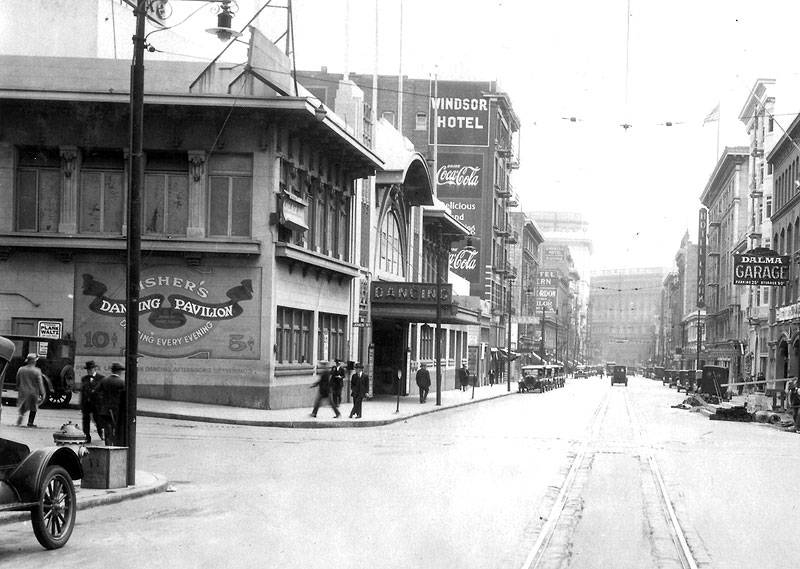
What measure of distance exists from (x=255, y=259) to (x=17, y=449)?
21.6 m

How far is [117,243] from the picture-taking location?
30250mm

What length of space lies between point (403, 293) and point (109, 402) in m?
27.2

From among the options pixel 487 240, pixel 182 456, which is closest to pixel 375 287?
pixel 182 456

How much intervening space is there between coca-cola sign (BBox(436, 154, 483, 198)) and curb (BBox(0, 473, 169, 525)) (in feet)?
245

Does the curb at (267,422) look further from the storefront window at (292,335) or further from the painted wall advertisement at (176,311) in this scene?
the storefront window at (292,335)

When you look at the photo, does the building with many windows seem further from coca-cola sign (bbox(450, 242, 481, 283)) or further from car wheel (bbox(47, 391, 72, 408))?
car wheel (bbox(47, 391, 72, 408))

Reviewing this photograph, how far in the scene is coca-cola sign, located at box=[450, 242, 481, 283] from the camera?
85.8 metres

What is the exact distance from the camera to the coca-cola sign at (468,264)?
85.8 m

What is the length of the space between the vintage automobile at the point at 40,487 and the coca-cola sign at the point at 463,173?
78.7 meters

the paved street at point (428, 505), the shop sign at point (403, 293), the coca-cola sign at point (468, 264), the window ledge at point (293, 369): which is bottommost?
the paved street at point (428, 505)

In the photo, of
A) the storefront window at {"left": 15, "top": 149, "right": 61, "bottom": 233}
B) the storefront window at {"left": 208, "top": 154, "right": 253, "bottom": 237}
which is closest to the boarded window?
the storefront window at {"left": 15, "top": 149, "right": 61, "bottom": 233}

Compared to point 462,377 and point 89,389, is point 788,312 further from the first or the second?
point 89,389

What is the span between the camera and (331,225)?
38688 millimetres

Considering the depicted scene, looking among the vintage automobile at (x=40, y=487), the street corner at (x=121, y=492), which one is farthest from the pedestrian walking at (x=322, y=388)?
the vintage automobile at (x=40, y=487)
